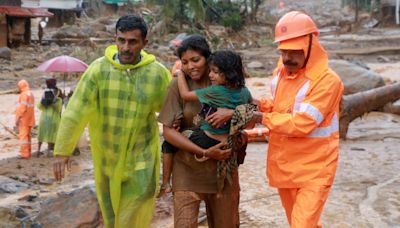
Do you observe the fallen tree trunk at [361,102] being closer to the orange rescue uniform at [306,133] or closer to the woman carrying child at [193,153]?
the orange rescue uniform at [306,133]

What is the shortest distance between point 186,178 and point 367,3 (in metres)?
45.5

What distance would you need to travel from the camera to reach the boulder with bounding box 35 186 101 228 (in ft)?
16.9

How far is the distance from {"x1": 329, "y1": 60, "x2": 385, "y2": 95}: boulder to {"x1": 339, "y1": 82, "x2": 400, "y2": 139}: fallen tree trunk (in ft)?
5.48

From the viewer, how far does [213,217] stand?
367 centimetres

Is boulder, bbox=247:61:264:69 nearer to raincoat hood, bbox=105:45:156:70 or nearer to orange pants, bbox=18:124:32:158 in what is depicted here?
orange pants, bbox=18:124:32:158

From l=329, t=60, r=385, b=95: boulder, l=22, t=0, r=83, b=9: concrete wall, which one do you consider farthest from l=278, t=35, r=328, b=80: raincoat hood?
l=22, t=0, r=83, b=9: concrete wall

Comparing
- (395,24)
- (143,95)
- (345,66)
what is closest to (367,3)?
(395,24)

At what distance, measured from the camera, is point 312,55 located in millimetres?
3531

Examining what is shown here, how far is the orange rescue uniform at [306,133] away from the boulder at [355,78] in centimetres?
916

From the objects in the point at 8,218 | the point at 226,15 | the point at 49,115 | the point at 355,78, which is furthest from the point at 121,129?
the point at 226,15

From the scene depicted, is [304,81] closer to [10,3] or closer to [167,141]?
[167,141]

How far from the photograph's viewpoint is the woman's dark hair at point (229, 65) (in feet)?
11.0

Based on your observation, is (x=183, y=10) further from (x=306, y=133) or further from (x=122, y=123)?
(x=306, y=133)

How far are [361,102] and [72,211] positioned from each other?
5.67 m
